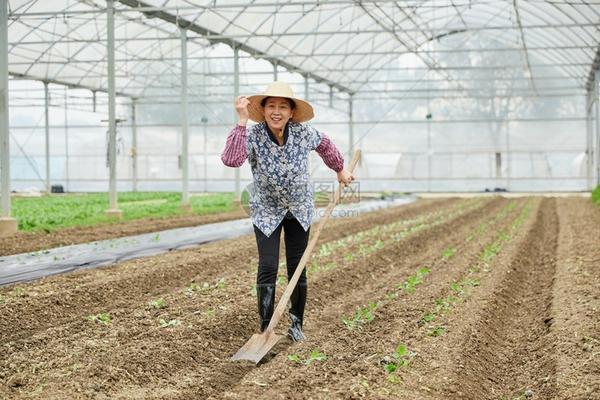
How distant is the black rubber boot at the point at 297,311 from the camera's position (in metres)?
5.19

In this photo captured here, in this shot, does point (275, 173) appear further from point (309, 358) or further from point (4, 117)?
point (4, 117)

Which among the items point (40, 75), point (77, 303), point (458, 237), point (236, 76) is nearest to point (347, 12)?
point (236, 76)

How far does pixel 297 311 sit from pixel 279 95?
4.70 ft

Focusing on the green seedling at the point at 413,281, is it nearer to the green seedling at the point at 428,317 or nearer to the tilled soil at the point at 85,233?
the green seedling at the point at 428,317

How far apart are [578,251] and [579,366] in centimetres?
588

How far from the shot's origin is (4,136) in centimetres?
1228

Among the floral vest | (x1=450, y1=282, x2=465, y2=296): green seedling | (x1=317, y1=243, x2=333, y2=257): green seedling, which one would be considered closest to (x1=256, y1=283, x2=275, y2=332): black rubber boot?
the floral vest

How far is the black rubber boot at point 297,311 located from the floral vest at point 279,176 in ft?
1.41

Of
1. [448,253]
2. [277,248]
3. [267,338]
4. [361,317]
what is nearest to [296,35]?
[448,253]

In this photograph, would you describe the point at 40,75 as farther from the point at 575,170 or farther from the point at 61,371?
the point at 61,371

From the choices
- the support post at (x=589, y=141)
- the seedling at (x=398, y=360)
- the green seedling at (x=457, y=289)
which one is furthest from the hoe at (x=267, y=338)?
the support post at (x=589, y=141)

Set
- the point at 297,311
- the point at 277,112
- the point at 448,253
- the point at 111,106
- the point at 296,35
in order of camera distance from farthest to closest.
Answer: the point at 296,35
the point at 111,106
the point at 448,253
the point at 297,311
the point at 277,112

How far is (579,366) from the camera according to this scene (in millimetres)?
4430

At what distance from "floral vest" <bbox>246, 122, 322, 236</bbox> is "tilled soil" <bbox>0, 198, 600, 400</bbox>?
830 millimetres
